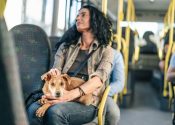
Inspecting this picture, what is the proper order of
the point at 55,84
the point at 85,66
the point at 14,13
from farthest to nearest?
the point at 14,13
the point at 85,66
the point at 55,84

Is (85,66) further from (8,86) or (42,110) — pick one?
(8,86)

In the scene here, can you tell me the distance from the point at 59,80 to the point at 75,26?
56 cm

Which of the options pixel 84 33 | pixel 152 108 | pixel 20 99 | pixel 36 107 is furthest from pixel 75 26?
pixel 152 108

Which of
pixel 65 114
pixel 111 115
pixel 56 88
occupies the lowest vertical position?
pixel 111 115

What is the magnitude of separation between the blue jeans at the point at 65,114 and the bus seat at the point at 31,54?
0.25 metres

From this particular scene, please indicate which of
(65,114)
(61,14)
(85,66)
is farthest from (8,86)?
(61,14)

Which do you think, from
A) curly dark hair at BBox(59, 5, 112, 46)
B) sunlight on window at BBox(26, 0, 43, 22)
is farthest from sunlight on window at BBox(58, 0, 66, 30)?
curly dark hair at BBox(59, 5, 112, 46)

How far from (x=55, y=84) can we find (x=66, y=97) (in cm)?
10

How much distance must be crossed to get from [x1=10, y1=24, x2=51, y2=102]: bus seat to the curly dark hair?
0.56 ft

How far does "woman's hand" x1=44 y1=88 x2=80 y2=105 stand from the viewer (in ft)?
6.34

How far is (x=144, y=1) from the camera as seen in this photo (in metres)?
9.77

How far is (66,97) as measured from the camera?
196cm

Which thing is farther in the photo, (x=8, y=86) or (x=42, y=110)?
(x=42, y=110)

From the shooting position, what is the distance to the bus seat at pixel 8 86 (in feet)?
0.93
